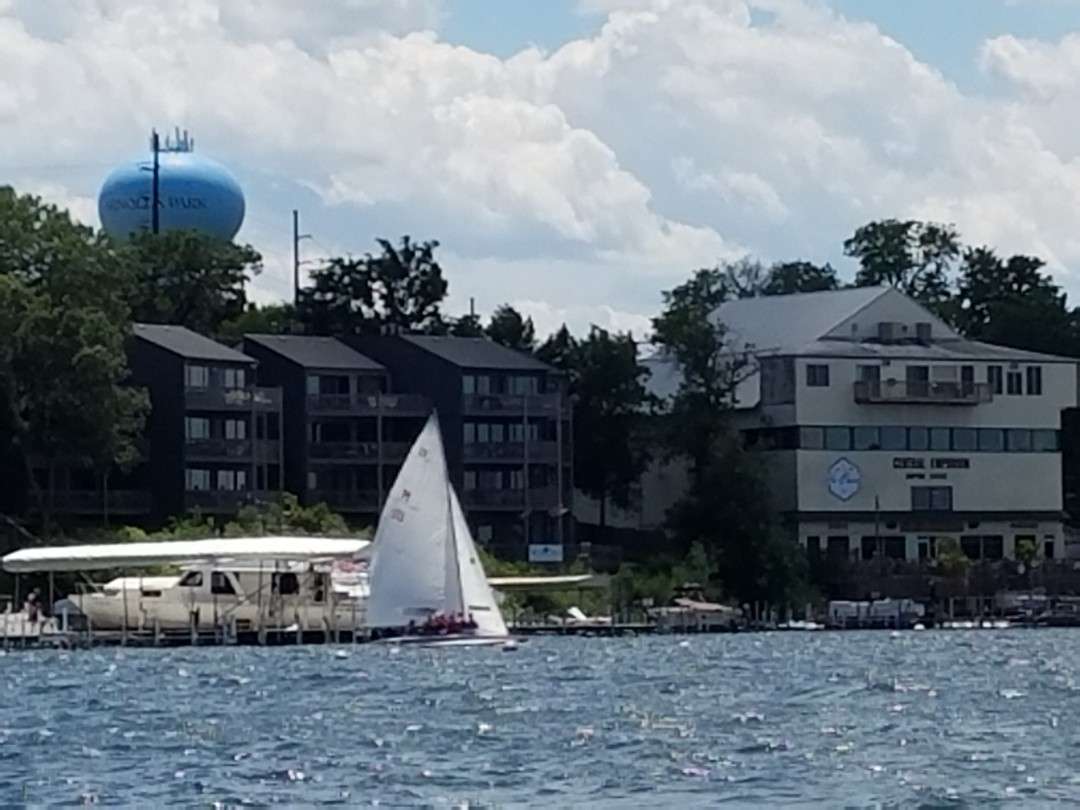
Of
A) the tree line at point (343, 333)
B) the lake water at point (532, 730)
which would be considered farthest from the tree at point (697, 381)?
the lake water at point (532, 730)

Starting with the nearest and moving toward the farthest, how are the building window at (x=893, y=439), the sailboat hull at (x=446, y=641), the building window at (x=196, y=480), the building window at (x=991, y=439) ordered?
the sailboat hull at (x=446, y=641) < the building window at (x=196, y=480) < the building window at (x=893, y=439) < the building window at (x=991, y=439)

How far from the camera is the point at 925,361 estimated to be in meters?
133

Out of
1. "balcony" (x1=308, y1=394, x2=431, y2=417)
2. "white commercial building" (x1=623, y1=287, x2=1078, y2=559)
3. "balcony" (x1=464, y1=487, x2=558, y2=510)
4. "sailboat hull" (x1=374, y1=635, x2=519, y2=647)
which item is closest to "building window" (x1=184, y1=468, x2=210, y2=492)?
"balcony" (x1=308, y1=394, x2=431, y2=417)

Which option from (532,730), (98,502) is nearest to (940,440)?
(98,502)

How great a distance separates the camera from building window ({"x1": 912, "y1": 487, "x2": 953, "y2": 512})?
133 metres

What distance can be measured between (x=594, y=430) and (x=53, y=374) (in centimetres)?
2797

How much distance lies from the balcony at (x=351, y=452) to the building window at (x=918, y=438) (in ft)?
76.7

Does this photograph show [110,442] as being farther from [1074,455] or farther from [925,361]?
[1074,455]

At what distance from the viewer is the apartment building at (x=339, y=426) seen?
398ft

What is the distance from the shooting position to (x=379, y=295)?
13638cm

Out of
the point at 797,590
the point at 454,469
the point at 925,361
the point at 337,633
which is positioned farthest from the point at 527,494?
the point at 337,633

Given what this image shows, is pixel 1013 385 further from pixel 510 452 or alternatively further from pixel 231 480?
pixel 231 480

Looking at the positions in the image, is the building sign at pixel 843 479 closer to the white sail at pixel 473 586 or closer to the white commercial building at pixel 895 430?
the white commercial building at pixel 895 430

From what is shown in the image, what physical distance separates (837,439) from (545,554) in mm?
15999
